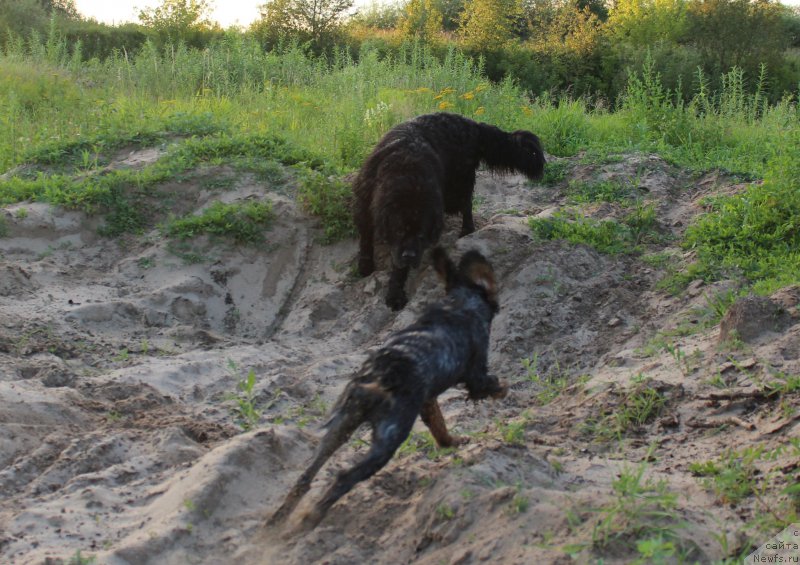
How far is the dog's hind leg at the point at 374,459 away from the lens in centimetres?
328

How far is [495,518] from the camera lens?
329cm

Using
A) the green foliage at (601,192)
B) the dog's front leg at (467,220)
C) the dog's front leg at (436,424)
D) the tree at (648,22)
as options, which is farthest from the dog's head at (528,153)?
the tree at (648,22)

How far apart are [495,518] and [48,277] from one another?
16.7ft

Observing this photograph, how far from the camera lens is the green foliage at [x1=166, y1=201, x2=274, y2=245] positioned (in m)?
7.66

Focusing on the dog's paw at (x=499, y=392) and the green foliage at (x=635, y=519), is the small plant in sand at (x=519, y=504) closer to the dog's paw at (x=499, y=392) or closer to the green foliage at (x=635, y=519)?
the green foliage at (x=635, y=519)

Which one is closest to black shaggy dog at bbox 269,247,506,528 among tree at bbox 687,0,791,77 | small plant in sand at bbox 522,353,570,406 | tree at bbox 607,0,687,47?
small plant in sand at bbox 522,353,570,406

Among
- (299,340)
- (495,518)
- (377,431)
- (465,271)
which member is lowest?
(299,340)

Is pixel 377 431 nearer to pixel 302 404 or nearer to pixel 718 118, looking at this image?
pixel 302 404

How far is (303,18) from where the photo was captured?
2459 centimetres

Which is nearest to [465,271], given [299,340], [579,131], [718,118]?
[299,340]

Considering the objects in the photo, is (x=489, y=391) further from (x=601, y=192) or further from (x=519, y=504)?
(x=601, y=192)

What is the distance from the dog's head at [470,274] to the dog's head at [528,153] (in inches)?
139

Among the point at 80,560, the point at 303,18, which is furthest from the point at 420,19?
the point at 80,560

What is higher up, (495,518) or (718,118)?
(718,118)
